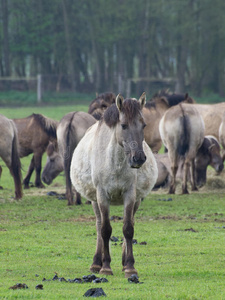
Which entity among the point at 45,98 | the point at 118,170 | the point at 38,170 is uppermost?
the point at 118,170

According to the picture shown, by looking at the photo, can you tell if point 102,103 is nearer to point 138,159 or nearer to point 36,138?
point 36,138

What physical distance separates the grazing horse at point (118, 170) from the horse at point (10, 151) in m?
6.84

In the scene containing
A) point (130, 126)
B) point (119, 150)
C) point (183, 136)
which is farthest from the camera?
point (183, 136)

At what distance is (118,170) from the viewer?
7.05m

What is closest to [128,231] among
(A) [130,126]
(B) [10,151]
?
(A) [130,126]

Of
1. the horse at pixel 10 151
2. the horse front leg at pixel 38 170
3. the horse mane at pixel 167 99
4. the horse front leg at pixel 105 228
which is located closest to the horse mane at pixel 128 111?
the horse front leg at pixel 105 228

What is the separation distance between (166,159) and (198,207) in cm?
370

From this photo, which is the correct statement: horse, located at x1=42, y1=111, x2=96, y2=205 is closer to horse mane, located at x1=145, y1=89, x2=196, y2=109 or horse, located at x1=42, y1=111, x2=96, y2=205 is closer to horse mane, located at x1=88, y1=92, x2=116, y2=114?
horse mane, located at x1=88, y1=92, x2=116, y2=114

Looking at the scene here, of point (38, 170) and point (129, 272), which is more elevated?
point (129, 272)

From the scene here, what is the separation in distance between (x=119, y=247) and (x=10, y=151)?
19.3ft

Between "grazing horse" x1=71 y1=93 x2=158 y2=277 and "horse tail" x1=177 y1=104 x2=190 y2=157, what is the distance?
26.8ft

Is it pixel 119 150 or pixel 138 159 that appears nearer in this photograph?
pixel 138 159

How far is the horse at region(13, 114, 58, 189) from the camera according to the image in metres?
17.5

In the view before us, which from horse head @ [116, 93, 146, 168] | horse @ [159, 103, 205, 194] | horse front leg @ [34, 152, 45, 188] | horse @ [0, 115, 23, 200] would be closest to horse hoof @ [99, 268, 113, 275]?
horse head @ [116, 93, 146, 168]
